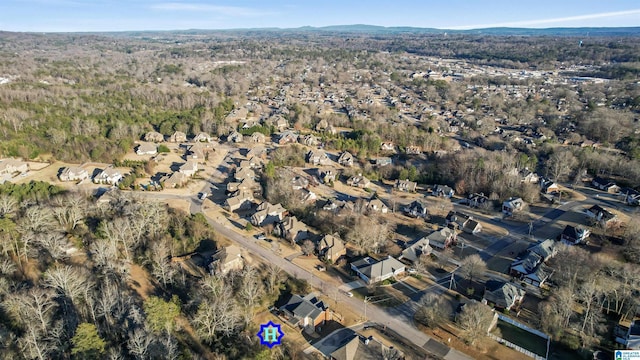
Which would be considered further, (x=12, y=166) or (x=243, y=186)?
(x=12, y=166)

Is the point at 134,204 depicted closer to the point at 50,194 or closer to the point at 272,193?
the point at 50,194

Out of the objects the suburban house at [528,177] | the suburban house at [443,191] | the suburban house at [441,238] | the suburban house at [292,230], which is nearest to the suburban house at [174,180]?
the suburban house at [292,230]

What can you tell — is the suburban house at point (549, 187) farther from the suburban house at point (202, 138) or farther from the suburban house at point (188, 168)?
the suburban house at point (202, 138)

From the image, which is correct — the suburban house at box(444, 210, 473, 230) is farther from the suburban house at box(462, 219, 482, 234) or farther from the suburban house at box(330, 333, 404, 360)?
the suburban house at box(330, 333, 404, 360)

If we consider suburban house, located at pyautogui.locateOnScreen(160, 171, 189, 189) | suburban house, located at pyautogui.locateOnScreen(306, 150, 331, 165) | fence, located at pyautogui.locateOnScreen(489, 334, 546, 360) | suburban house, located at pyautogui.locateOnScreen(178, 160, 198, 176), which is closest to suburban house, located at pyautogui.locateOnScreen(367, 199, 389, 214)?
suburban house, located at pyautogui.locateOnScreen(306, 150, 331, 165)

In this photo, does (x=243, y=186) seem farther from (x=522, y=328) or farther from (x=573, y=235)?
(x=573, y=235)

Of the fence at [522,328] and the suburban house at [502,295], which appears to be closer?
the fence at [522,328]

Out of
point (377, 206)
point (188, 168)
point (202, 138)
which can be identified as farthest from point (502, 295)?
point (202, 138)
